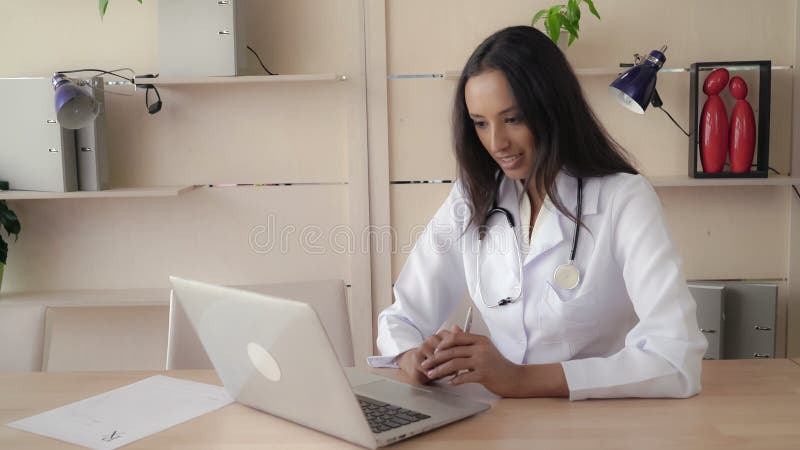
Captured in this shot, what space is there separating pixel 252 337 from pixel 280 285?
0.83 metres

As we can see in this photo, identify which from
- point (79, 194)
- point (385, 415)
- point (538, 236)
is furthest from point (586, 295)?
point (79, 194)

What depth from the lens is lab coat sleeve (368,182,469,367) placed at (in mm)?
1934

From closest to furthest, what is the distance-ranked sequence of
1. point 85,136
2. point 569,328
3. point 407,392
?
point 407,392
point 569,328
point 85,136

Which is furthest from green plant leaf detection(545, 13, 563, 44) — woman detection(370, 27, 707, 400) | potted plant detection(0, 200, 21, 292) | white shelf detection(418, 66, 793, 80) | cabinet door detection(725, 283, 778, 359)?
potted plant detection(0, 200, 21, 292)

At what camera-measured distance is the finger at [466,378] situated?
1.43m

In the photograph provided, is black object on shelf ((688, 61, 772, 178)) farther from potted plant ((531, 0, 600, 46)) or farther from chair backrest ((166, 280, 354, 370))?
chair backrest ((166, 280, 354, 370))

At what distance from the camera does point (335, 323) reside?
2.08 m

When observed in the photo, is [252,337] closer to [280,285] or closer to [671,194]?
[280,285]

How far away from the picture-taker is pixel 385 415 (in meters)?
1.31

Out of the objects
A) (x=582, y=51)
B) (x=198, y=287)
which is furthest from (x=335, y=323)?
(x=582, y=51)

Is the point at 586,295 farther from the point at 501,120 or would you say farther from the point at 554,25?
the point at 554,25

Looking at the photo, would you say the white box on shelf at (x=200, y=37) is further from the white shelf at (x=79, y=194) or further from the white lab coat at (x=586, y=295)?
the white lab coat at (x=586, y=295)

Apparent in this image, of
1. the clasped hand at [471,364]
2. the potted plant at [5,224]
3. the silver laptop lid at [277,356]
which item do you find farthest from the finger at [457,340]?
the potted plant at [5,224]

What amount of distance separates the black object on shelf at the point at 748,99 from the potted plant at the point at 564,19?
18.0 inches
